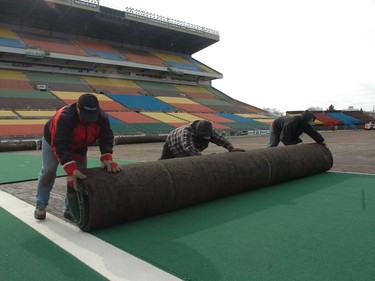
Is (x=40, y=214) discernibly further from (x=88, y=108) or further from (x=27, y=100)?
(x=27, y=100)

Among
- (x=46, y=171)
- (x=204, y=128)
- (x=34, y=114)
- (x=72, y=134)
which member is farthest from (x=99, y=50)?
(x=72, y=134)

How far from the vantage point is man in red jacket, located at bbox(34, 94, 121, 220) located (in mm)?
3672

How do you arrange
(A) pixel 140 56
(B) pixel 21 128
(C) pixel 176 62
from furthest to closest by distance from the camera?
(C) pixel 176 62, (A) pixel 140 56, (B) pixel 21 128

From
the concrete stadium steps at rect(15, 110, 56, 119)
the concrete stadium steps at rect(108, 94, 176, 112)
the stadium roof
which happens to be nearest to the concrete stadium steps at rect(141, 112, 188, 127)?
the concrete stadium steps at rect(108, 94, 176, 112)

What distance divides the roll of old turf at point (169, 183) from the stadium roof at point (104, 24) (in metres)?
42.1

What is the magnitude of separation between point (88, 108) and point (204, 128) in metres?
2.11

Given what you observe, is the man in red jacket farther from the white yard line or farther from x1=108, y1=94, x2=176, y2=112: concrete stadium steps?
x1=108, y1=94, x2=176, y2=112: concrete stadium steps

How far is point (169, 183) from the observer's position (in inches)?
173

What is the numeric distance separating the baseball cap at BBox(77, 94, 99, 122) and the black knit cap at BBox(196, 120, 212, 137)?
78.6 inches

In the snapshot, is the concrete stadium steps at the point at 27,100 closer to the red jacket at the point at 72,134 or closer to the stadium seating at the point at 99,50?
the stadium seating at the point at 99,50

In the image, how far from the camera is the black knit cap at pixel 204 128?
5.26 meters

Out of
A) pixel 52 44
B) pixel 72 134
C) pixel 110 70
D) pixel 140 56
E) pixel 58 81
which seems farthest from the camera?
pixel 140 56

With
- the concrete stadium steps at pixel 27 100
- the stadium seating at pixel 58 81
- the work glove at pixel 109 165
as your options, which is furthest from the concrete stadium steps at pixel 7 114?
the work glove at pixel 109 165

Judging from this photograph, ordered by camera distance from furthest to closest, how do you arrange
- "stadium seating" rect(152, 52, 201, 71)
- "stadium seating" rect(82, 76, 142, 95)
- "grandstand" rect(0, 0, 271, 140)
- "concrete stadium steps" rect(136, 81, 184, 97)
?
"stadium seating" rect(152, 52, 201, 71), "concrete stadium steps" rect(136, 81, 184, 97), "stadium seating" rect(82, 76, 142, 95), "grandstand" rect(0, 0, 271, 140)
